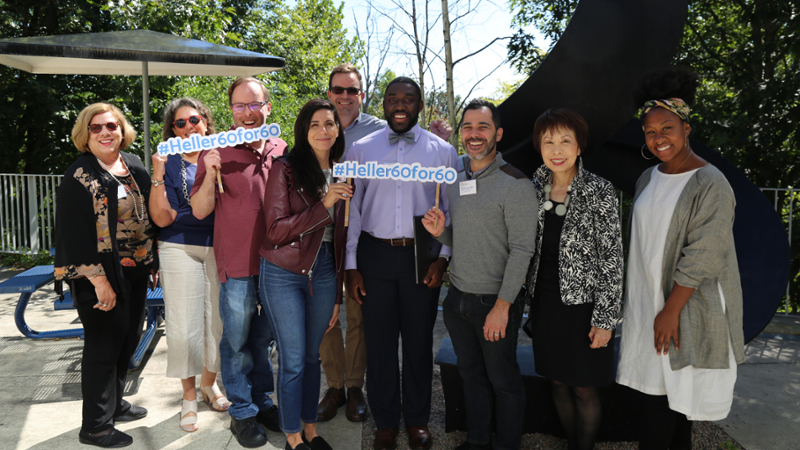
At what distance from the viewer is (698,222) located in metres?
2.38

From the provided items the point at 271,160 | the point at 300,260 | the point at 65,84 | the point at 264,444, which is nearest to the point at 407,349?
the point at 300,260

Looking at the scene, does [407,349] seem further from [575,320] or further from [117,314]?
[117,314]

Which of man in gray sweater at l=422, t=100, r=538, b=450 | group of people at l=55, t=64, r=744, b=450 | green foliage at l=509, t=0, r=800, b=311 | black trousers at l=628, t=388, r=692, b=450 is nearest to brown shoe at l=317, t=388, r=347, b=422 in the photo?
group of people at l=55, t=64, r=744, b=450

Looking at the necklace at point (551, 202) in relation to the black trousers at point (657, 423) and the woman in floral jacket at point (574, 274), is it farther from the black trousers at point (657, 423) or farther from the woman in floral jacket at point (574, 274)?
the black trousers at point (657, 423)

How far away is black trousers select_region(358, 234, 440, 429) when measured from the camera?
301 cm

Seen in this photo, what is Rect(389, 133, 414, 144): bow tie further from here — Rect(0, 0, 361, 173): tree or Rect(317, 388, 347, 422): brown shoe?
Rect(0, 0, 361, 173): tree

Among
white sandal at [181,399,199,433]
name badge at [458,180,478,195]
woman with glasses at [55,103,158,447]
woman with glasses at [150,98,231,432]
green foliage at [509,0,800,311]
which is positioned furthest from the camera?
green foliage at [509,0,800,311]

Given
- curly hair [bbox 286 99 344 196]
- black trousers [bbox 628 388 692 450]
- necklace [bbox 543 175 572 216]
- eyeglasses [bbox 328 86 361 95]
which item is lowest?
black trousers [bbox 628 388 692 450]

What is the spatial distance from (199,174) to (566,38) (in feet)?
7.84

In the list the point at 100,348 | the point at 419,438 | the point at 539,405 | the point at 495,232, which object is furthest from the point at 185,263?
the point at 539,405

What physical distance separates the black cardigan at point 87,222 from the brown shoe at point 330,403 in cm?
149

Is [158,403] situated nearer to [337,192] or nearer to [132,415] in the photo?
[132,415]

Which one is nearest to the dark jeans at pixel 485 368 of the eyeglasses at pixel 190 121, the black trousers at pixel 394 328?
the black trousers at pixel 394 328

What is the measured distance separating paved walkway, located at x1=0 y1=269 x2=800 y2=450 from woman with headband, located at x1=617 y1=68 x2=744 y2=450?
109 centimetres
